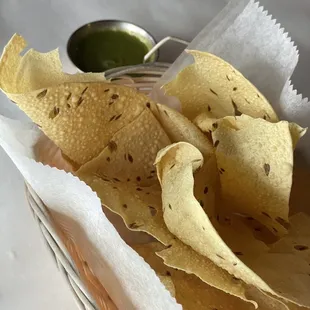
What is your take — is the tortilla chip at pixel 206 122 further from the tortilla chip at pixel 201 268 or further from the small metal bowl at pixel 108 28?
the small metal bowl at pixel 108 28

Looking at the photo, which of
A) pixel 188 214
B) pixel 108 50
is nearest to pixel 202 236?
pixel 188 214

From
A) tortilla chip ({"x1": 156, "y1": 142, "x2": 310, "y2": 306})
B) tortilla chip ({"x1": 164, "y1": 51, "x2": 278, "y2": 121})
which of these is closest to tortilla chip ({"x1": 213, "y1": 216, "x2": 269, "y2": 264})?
tortilla chip ({"x1": 156, "y1": 142, "x2": 310, "y2": 306})

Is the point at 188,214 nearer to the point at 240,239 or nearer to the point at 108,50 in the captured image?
the point at 240,239

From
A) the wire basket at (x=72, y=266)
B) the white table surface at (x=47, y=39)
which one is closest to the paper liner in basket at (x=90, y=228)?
the wire basket at (x=72, y=266)

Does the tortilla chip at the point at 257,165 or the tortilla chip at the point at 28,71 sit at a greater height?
the tortilla chip at the point at 257,165

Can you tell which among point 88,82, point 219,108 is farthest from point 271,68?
point 88,82

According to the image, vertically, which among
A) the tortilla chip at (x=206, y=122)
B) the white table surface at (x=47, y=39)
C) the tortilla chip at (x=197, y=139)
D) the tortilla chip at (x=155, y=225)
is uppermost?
the tortilla chip at (x=206, y=122)
